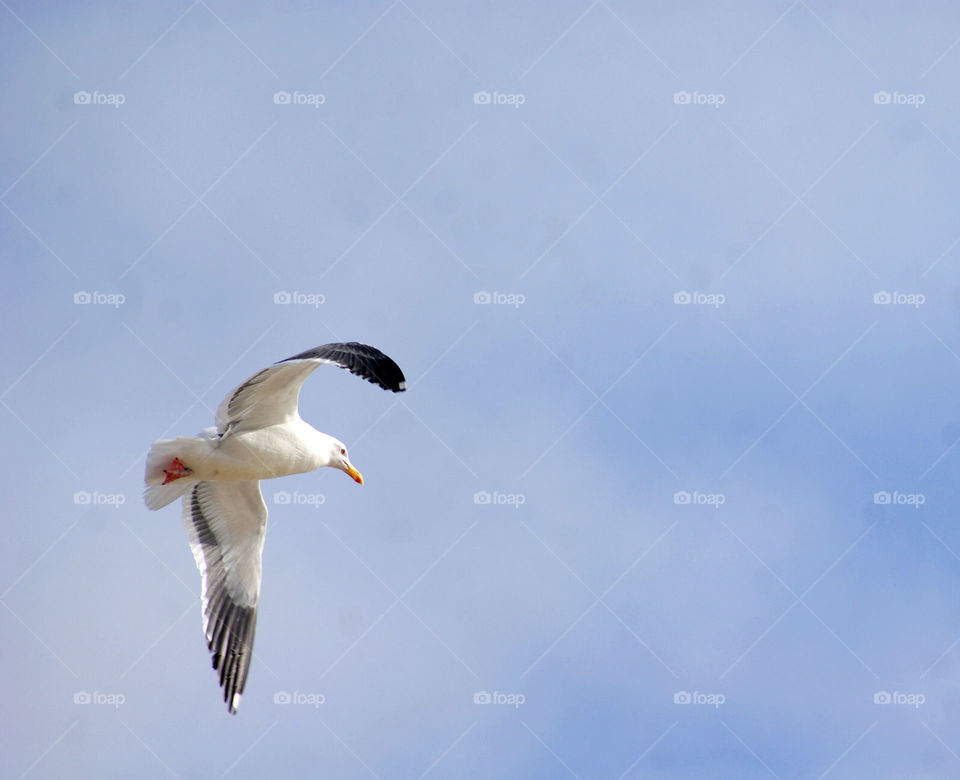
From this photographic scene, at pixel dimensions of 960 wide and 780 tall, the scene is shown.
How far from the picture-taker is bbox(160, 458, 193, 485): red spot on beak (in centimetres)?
962

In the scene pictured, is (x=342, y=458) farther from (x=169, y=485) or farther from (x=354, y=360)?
(x=354, y=360)

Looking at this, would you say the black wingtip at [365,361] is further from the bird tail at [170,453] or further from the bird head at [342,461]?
the bird head at [342,461]

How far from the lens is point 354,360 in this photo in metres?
8.72

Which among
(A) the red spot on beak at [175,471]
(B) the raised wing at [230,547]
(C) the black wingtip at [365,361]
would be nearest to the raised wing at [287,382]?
(C) the black wingtip at [365,361]

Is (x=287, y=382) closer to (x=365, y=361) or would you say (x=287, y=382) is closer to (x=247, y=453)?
(x=247, y=453)

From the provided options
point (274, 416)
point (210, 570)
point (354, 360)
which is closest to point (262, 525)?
point (210, 570)

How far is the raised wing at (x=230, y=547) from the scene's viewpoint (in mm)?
10812

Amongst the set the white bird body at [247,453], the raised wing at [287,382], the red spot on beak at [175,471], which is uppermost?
the raised wing at [287,382]

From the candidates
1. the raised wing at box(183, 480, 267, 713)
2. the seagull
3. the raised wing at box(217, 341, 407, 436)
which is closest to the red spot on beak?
the seagull

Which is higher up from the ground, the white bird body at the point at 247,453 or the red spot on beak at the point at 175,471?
the white bird body at the point at 247,453

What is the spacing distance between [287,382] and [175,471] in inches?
35.9

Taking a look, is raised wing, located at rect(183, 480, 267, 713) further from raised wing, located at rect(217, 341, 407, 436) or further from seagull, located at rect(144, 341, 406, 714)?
raised wing, located at rect(217, 341, 407, 436)

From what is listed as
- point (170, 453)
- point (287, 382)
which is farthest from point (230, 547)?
point (287, 382)

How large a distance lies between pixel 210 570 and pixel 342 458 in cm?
126
